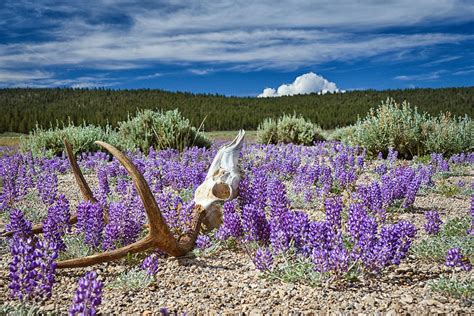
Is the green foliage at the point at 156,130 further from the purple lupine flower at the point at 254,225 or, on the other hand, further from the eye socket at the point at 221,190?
the purple lupine flower at the point at 254,225

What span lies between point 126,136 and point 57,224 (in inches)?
408

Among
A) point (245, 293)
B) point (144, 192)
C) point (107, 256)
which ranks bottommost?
point (245, 293)

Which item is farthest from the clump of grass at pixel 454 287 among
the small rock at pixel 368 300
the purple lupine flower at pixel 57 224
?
the purple lupine flower at pixel 57 224

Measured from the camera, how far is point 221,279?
3094 millimetres

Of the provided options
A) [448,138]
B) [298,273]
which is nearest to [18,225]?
[298,273]

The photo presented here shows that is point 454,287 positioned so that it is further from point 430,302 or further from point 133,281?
point 133,281

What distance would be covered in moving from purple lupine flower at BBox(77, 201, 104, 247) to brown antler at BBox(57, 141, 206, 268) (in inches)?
14.1

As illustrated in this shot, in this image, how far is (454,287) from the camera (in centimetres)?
277

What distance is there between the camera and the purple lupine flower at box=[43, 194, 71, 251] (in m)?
A: 3.23

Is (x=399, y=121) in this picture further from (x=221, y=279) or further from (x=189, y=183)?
(x=221, y=279)

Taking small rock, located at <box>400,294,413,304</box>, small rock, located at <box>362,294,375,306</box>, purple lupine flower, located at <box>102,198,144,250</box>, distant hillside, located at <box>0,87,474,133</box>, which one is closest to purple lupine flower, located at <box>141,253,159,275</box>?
purple lupine flower, located at <box>102,198,144,250</box>

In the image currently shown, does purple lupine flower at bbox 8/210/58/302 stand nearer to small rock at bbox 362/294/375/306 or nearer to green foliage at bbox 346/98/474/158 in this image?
small rock at bbox 362/294/375/306

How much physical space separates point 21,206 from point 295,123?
13056 millimetres

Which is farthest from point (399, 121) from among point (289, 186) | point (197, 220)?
point (197, 220)
